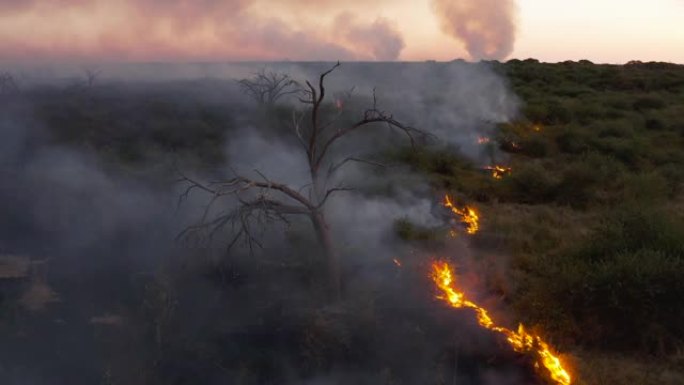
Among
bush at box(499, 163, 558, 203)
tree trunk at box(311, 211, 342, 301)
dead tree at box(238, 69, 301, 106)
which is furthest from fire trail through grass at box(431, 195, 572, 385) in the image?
dead tree at box(238, 69, 301, 106)

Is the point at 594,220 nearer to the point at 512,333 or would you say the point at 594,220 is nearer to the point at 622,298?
the point at 622,298

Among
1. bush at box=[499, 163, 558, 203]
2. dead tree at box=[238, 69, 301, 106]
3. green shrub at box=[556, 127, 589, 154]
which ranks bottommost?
bush at box=[499, 163, 558, 203]

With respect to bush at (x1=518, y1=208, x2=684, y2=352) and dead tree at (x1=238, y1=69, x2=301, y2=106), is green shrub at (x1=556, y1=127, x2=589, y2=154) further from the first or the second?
bush at (x1=518, y1=208, x2=684, y2=352)

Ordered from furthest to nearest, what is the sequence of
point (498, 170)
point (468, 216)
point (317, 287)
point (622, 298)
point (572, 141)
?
point (572, 141) → point (498, 170) → point (468, 216) → point (317, 287) → point (622, 298)

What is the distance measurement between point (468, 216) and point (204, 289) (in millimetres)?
6261

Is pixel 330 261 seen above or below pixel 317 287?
above

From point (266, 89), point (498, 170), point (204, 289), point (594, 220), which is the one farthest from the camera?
point (266, 89)

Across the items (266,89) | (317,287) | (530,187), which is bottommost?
(317,287)

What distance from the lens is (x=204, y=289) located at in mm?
9320

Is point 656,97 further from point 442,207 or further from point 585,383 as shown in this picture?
point 585,383

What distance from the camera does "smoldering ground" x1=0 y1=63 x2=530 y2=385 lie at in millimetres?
7488

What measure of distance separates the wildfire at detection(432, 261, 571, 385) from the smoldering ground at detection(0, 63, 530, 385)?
0.67 feet

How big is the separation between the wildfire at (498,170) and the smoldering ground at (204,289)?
106 inches

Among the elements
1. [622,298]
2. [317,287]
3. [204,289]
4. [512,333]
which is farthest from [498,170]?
[204,289]
